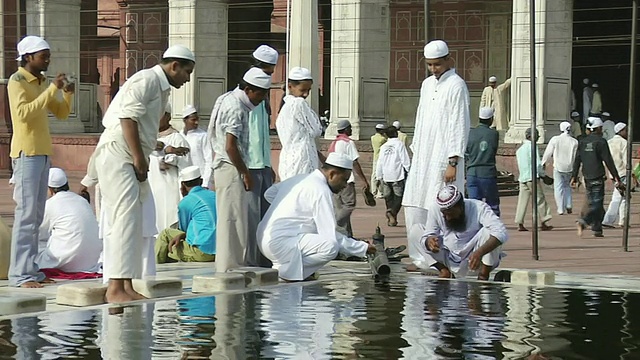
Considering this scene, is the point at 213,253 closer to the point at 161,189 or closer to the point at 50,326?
the point at 161,189

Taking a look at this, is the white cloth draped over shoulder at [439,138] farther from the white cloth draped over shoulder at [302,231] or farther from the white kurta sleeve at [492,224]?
the white cloth draped over shoulder at [302,231]

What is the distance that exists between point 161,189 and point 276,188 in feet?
8.87

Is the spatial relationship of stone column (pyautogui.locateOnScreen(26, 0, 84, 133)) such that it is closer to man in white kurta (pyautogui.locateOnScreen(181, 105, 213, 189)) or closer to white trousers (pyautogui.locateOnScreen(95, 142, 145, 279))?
man in white kurta (pyautogui.locateOnScreen(181, 105, 213, 189))

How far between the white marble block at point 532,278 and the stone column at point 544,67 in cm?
1526

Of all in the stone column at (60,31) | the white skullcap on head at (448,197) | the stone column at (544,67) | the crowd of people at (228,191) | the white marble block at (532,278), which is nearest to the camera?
the crowd of people at (228,191)

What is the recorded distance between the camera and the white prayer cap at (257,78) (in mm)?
10234

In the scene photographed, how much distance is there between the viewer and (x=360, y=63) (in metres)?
27.3

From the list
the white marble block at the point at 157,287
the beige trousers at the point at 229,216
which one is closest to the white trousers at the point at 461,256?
the beige trousers at the point at 229,216

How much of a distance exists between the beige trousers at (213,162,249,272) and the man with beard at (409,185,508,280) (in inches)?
53.4

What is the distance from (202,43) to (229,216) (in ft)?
64.7

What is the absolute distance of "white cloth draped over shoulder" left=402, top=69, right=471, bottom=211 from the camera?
10.6 meters

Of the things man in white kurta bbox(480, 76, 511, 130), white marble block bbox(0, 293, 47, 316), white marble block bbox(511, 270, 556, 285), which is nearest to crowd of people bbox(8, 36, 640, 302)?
white marble block bbox(511, 270, 556, 285)

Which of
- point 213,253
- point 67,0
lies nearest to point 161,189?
point 213,253

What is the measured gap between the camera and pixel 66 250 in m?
10.4
